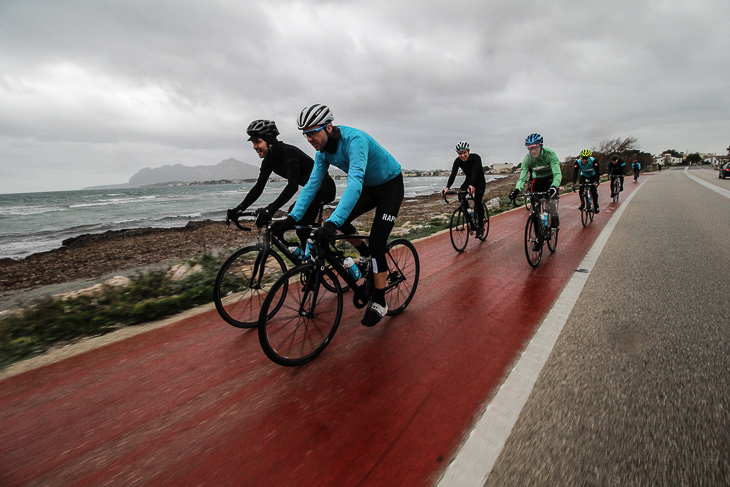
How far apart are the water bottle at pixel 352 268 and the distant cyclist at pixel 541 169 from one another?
12.3 feet

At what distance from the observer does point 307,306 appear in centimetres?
301

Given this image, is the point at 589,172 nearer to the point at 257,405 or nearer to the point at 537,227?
the point at 537,227

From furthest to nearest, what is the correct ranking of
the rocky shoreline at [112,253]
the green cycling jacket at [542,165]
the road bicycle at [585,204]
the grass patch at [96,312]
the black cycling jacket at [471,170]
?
the road bicycle at [585,204] < the rocky shoreline at [112,253] < the black cycling jacket at [471,170] < the green cycling jacket at [542,165] < the grass patch at [96,312]

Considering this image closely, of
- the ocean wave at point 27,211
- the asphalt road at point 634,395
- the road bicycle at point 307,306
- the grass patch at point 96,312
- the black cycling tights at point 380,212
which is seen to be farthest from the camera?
the ocean wave at point 27,211

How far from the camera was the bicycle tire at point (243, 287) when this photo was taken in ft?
11.6

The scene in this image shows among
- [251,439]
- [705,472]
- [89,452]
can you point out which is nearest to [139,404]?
[89,452]

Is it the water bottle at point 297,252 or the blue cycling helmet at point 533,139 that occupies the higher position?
the blue cycling helmet at point 533,139

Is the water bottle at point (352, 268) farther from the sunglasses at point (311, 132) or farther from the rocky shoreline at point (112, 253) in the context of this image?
the rocky shoreline at point (112, 253)

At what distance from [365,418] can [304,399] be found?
1.57ft

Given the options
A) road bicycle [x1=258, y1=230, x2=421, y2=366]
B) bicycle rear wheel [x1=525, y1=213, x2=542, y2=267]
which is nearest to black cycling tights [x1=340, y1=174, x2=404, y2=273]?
road bicycle [x1=258, y1=230, x2=421, y2=366]

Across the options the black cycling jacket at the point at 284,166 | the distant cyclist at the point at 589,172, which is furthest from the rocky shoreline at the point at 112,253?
the distant cyclist at the point at 589,172

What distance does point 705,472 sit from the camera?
5.17ft

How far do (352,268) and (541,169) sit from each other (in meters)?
5.19

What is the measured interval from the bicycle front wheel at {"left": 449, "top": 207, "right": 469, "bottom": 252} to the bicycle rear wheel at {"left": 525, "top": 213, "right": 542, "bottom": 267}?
1.36 metres
